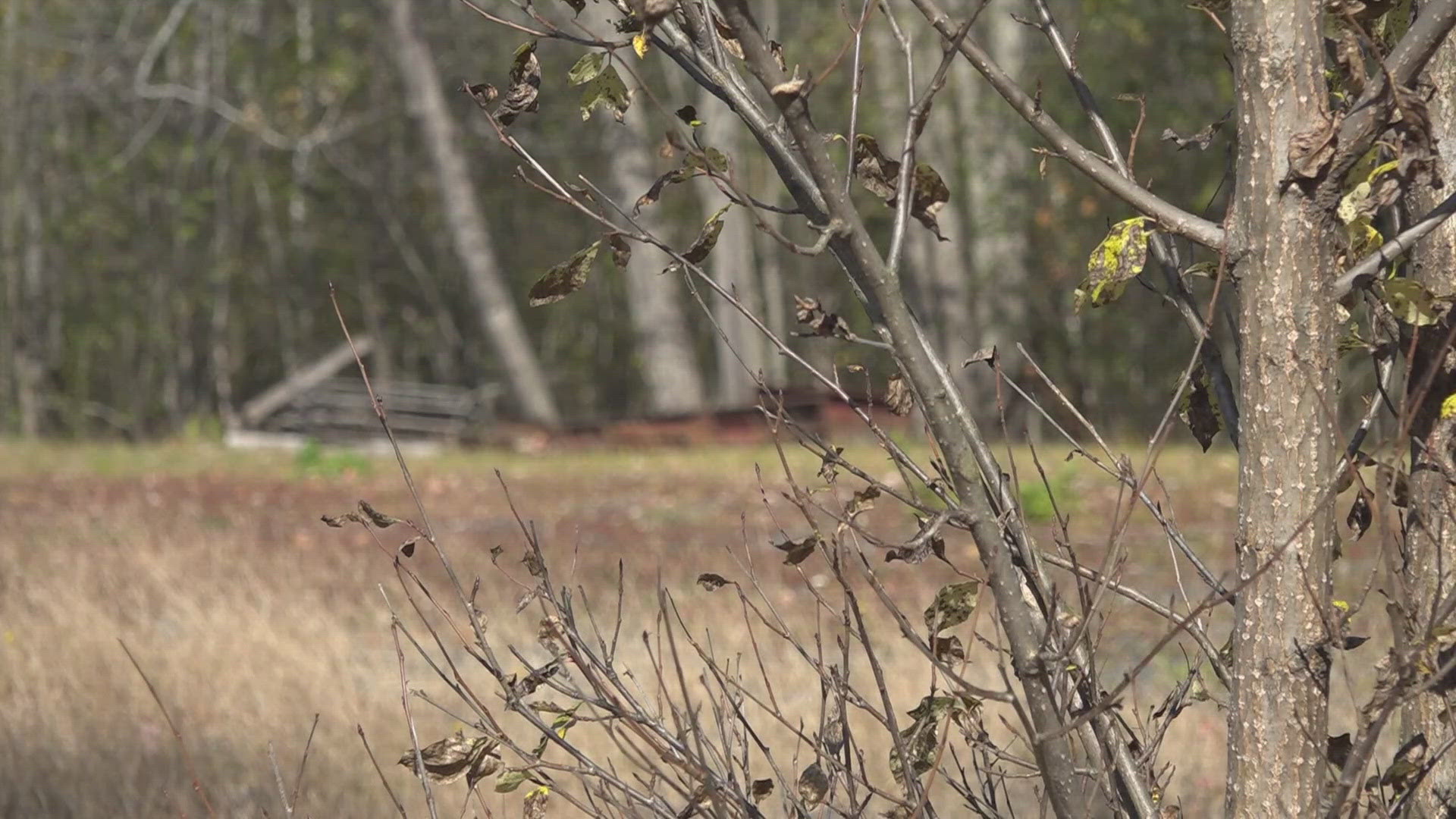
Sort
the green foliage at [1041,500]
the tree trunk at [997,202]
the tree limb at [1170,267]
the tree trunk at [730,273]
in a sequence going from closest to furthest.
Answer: the tree limb at [1170,267] < the green foliage at [1041,500] < the tree trunk at [730,273] < the tree trunk at [997,202]

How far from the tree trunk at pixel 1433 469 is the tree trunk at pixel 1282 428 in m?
0.23

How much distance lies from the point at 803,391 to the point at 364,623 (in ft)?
39.3

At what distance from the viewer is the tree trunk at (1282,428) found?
6.28ft

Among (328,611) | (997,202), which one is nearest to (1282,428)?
(328,611)

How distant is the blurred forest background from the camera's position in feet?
68.6

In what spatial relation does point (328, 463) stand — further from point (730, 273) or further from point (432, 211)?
point (432, 211)

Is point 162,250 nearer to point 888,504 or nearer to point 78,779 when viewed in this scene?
point 888,504

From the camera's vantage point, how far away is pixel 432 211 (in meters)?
35.3

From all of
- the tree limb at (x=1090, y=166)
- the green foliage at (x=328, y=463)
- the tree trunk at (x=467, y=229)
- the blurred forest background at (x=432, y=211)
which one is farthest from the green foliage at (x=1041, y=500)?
the tree trunk at (x=467, y=229)

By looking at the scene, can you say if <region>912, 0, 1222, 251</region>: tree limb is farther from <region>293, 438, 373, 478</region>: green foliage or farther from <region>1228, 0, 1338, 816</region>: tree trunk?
<region>293, 438, 373, 478</region>: green foliage

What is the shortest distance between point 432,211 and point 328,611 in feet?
95.3

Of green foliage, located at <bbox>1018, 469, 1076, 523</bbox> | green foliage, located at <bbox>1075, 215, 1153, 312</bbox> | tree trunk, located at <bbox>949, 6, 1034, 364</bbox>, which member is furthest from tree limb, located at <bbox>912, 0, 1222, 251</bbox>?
tree trunk, located at <bbox>949, 6, 1034, 364</bbox>

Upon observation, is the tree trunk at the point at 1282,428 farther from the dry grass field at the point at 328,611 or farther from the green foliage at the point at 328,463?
the green foliage at the point at 328,463

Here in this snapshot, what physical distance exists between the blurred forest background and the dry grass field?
326 cm
